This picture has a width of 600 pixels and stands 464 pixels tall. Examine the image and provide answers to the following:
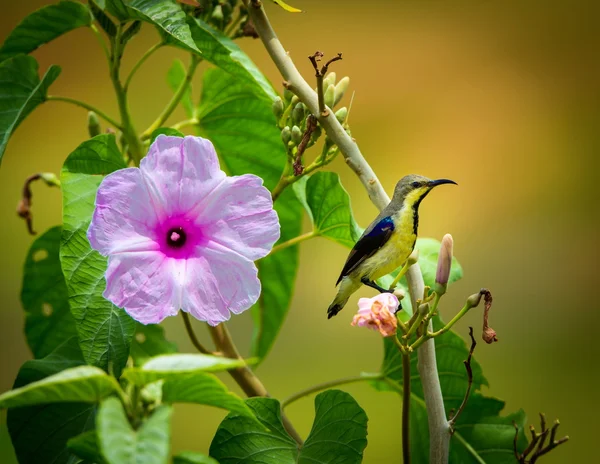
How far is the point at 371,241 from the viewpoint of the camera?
380mm

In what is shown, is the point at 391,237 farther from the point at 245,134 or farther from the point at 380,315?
the point at 245,134

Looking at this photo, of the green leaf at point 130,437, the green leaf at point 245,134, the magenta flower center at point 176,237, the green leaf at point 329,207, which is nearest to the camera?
the green leaf at point 130,437

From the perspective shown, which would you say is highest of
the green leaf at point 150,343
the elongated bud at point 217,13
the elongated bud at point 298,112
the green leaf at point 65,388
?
the elongated bud at point 217,13

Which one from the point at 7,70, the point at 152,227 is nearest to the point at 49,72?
the point at 7,70

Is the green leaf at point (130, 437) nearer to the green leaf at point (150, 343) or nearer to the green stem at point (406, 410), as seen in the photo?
the green stem at point (406, 410)

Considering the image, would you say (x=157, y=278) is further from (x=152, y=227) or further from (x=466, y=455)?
(x=466, y=455)

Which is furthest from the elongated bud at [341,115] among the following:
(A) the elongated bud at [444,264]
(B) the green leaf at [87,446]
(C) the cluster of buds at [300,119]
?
(B) the green leaf at [87,446]

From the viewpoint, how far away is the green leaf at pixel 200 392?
13.3 inches

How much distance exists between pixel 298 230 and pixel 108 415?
35cm

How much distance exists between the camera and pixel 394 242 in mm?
377

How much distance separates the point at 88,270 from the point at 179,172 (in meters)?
0.08

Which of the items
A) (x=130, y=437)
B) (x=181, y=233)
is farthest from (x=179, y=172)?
(x=130, y=437)

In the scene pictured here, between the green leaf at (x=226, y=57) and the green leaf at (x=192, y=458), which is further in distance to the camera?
the green leaf at (x=226, y=57)

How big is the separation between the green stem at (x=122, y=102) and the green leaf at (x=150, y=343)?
0.46ft
